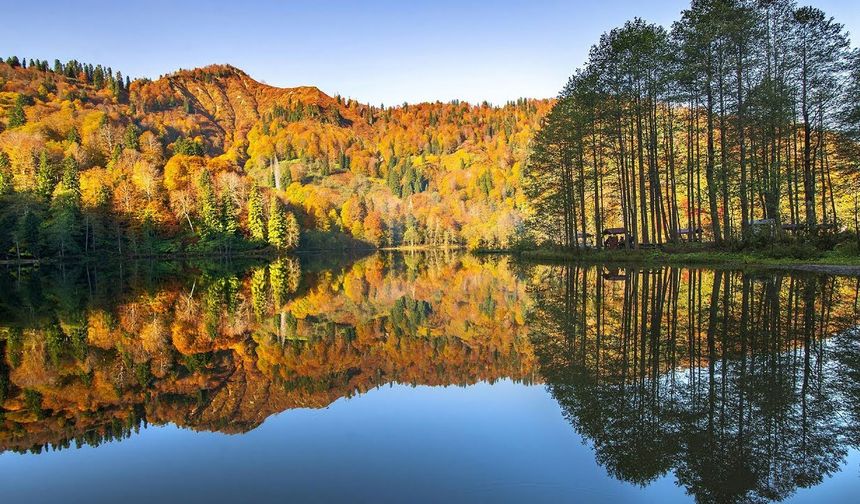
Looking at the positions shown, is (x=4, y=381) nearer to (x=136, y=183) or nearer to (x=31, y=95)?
(x=136, y=183)

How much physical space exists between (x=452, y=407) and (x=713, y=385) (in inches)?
146

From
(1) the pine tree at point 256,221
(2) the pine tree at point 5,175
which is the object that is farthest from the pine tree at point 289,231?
(2) the pine tree at point 5,175

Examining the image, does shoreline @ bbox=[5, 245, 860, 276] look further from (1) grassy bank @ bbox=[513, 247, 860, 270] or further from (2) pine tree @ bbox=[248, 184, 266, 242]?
(2) pine tree @ bbox=[248, 184, 266, 242]

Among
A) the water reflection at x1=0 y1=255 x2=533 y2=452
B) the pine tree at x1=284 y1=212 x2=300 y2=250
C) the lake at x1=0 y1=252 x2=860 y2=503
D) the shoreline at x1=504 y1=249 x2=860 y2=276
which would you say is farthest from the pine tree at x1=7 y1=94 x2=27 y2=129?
the lake at x1=0 y1=252 x2=860 y2=503

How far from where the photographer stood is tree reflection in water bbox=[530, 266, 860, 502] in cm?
492

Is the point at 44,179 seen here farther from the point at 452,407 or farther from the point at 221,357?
the point at 452,407

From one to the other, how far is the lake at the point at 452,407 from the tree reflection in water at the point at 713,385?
29mm

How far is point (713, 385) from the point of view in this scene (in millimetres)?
7098

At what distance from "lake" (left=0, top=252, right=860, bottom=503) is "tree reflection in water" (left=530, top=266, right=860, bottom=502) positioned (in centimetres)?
3

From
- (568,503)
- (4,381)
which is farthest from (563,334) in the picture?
(4,381)

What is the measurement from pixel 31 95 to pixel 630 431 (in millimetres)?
200932

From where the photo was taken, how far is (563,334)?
11.5 meters

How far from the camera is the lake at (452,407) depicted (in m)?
4.89

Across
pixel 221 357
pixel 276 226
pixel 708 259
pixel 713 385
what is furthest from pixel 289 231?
pixel 713 385
